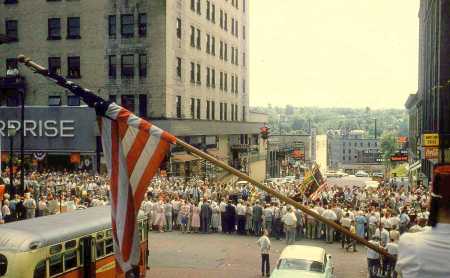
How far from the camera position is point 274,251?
2312 cm

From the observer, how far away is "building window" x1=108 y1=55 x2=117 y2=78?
49.2m

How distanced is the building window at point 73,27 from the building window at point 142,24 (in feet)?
21.1

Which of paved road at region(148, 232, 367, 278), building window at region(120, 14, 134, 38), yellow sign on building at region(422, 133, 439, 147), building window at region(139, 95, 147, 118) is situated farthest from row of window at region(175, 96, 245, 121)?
paved road at region(148, 232, 367, 278)

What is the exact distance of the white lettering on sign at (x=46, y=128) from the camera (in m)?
49.0

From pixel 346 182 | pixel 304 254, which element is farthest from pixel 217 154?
pixel 304 254

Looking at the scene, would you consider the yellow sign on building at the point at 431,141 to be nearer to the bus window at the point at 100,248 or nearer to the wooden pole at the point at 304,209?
the bus window at the point at 100,248

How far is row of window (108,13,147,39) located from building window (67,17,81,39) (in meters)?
3.36

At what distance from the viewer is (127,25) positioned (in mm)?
48844

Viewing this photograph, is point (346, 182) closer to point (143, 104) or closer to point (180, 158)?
point (180, 158)

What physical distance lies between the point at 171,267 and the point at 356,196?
14741 mm

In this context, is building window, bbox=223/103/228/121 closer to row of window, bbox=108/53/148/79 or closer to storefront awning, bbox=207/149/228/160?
storefront awning, bbox=207/149/228/160

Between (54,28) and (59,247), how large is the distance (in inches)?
1683

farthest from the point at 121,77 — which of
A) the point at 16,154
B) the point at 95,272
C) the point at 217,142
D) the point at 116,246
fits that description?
the point at 116,246

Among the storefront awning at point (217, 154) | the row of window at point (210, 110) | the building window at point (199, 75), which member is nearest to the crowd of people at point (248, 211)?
the row of window at point (210, 110)
